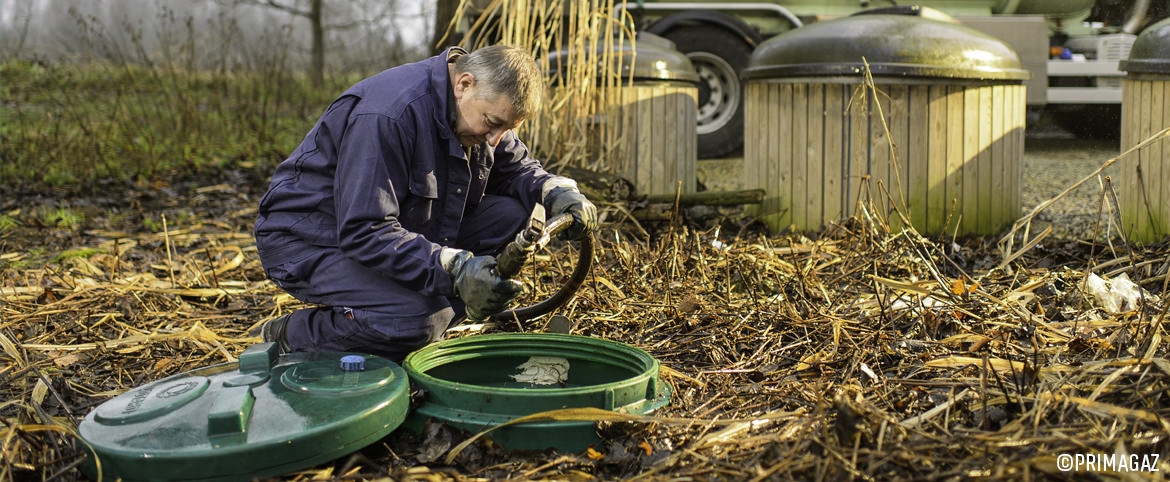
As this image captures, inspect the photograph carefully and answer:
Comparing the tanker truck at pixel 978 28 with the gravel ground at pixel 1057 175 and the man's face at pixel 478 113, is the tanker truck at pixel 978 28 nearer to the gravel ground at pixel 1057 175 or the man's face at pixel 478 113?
the gravel ground at pixel 1057 175

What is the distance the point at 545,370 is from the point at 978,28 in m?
6.68

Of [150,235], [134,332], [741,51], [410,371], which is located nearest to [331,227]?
[410,371]

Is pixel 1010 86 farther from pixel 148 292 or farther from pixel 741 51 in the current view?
pixel 148 292

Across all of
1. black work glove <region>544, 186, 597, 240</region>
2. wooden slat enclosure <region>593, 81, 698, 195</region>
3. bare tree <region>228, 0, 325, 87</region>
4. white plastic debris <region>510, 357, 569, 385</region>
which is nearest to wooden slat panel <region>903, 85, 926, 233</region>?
wooden slat enclosure <region>593, 81, 698, 195</region>

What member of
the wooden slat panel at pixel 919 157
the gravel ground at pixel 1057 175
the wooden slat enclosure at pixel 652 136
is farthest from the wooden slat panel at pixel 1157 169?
the wooden slat enclosure at pixel 652 136

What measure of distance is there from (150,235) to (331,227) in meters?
3.20

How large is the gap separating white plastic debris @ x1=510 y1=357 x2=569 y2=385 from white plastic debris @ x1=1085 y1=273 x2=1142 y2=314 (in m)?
1.70

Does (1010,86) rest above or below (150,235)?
above

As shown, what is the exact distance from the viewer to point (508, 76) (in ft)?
8.75

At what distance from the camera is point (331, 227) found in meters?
2.93

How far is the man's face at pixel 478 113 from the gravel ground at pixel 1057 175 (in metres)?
3.20

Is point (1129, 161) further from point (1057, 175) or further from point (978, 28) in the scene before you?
point (978, 28)

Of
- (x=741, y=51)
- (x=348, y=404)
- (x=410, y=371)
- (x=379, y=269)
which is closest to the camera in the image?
(x=348, y=404)

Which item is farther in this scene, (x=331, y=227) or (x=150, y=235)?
(x=150, y=235)
